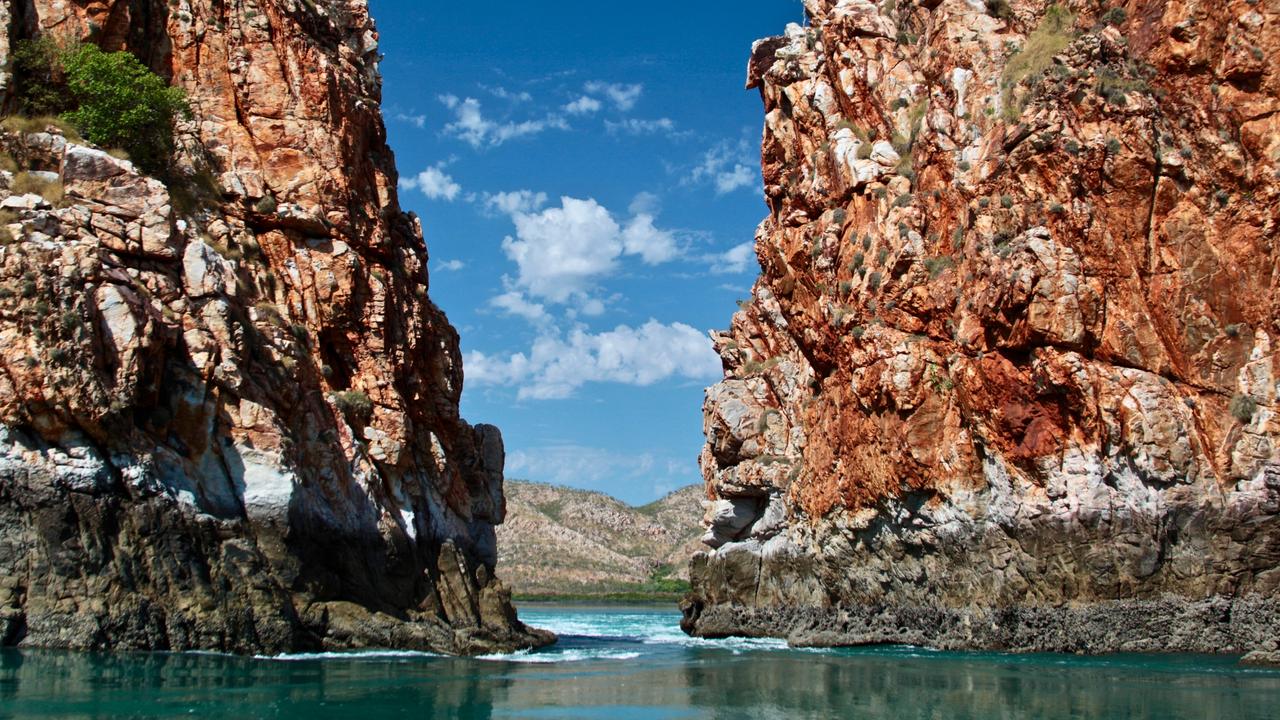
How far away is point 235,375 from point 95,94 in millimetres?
13511

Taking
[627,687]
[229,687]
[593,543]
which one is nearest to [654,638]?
[627,687]

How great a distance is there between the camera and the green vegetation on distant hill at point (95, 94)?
38844mm

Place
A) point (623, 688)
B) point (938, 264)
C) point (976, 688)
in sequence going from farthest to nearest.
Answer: point (938, 264) → point (623, 688) → point (976, 688)

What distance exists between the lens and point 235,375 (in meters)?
34.8

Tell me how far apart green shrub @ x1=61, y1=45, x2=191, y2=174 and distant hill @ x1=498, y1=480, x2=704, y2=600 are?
91423 mm

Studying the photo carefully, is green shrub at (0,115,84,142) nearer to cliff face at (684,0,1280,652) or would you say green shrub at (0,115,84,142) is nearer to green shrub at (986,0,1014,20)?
cliff face at (684,0,1280,652)

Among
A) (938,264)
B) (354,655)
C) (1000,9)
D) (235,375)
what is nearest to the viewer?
(354,655)

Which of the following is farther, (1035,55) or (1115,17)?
(1035,55)

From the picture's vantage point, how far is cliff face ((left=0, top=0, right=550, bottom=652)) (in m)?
29.0

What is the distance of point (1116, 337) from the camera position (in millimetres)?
36156

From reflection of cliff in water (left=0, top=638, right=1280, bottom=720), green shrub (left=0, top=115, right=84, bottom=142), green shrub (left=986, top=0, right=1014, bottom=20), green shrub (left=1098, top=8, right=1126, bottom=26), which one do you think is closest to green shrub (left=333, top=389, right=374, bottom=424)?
reflection of cliff in water (left=0, top=638, right=1280, bottom=720)

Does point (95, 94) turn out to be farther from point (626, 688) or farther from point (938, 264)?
point (938, 264)

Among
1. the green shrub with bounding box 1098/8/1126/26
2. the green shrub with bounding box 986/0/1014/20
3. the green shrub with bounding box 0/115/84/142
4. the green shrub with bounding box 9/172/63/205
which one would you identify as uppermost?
the green shrub with bounding box 986/0/1014/20

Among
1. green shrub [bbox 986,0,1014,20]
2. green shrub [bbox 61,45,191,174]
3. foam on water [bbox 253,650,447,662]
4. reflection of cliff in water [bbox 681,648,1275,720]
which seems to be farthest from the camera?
green shrub [bbox 986,0,1014,20]
